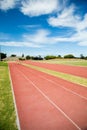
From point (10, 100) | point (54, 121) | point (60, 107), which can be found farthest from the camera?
point (10, 100)

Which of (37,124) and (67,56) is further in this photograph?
(67,56)

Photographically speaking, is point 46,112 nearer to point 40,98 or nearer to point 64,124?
point 64,124

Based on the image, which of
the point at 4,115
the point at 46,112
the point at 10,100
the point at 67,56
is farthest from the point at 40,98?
the point at 67,56

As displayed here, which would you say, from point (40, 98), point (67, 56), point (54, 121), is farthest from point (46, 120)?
point (67, 56)

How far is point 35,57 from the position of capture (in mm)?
133750

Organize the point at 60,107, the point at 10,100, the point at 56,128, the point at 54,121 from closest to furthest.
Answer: the point at 56,128
the point at 54,121
the point at 60,107
the point at 10,100

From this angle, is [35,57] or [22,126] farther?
[35,57]

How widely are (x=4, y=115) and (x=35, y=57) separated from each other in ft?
416

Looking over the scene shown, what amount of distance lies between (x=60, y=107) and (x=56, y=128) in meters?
2.27

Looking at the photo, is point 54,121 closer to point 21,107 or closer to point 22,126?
point 22,126

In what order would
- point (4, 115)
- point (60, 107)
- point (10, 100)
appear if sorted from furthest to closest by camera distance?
point (10, 100), point (60, 107), point (4, 115)

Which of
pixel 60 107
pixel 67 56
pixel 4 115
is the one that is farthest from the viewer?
pixel 67 56

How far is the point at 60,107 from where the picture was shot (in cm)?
819

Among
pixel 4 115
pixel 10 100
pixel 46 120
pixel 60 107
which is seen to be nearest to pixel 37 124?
pixel 46 120
